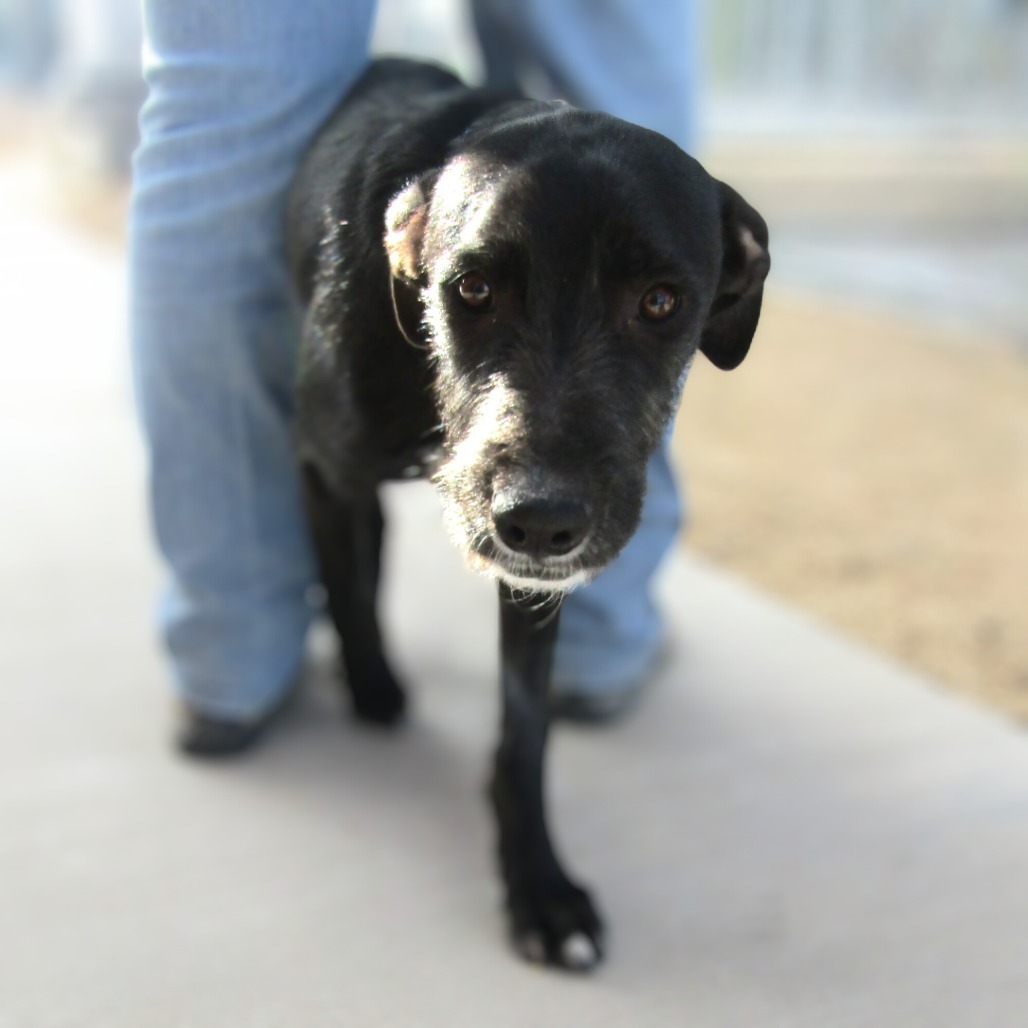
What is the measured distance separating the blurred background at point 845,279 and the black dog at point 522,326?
41.0 inches

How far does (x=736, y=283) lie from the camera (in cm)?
143

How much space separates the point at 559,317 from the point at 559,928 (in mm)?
825

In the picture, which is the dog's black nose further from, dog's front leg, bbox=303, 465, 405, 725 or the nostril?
dog's front leg, bbox=303, 465, 405, 725

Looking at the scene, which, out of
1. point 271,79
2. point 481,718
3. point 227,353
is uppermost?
point 271,79

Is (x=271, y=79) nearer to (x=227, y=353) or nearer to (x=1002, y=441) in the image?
(x=227, y=353)

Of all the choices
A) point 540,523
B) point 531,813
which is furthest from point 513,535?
point 531,813

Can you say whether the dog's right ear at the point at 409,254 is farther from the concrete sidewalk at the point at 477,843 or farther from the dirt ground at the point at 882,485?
the dirt ground at the point at 882,485

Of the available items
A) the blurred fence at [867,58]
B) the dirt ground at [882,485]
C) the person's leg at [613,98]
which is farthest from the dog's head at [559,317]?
the blurred fence at [867,58]

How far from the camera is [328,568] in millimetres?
1927

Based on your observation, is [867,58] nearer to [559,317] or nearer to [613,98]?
[613,98]

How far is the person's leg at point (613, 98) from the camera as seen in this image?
2070 millimetres

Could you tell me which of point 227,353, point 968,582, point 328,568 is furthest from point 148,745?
point 968,582

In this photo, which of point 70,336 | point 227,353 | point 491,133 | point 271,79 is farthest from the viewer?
point 70,336

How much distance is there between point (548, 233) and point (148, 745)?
4.15 ft
